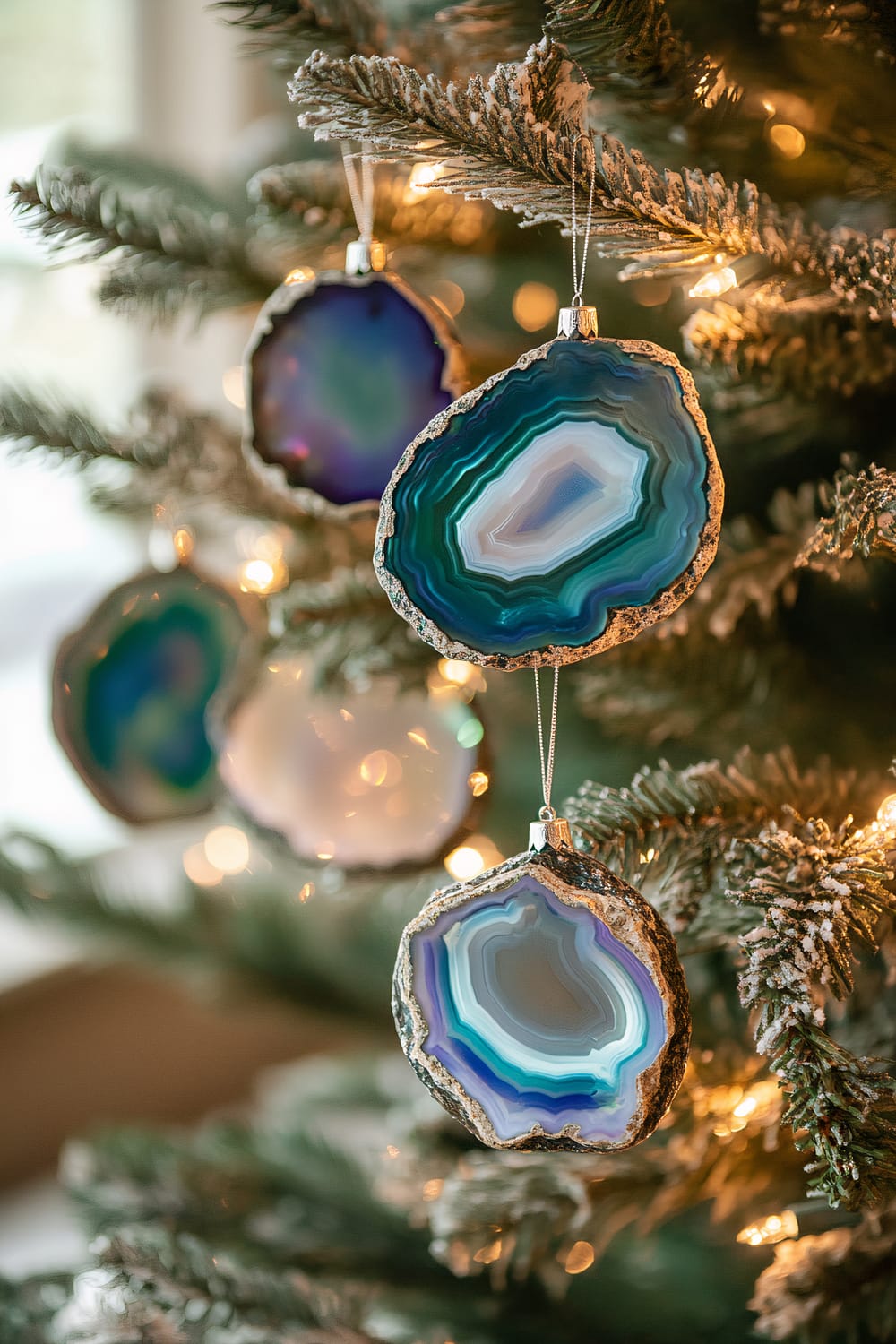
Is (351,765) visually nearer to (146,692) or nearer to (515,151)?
(146,692)

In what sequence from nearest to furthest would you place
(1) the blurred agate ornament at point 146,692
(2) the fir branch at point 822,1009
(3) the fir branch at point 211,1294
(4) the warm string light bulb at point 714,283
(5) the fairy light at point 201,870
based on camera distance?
1. (2) the fir branch at point 822,1009
2. (4) the warm string light bulb at point 714,283
3. (3) the fir branch at point 211,1294
4. (1) the blurred agate ornament at point 146,692
5. (5) the fairy light at point 201,870

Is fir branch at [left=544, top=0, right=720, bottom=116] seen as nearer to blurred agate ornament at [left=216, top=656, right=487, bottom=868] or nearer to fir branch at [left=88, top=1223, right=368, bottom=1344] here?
blurred agate ornament at [left=216, top=656, right=487, bottom=868]

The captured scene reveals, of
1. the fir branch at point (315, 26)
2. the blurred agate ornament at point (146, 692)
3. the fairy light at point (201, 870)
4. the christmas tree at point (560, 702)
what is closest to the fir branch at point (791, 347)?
the christmas tree at point (560, 702)

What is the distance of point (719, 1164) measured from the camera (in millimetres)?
499

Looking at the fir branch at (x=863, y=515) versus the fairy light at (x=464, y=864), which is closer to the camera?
the fir branch at (x=863, y=515)

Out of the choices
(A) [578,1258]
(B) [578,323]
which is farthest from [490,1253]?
(B) [578,323]

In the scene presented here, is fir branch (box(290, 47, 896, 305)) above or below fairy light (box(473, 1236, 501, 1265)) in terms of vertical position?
above

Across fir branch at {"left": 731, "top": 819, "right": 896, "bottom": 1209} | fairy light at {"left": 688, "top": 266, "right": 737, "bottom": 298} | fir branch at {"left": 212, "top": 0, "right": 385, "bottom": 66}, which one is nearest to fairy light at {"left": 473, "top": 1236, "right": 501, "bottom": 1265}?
fir branch at {"left": 731, "top": 819, "right": 896, "bottom": 1209}

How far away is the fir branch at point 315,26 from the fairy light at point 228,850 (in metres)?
0.60

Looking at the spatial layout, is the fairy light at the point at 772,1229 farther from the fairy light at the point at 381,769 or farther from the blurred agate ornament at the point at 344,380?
the blurred agate ornament at the point at 344,380

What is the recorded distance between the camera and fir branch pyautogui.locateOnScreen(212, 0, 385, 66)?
1.55ft

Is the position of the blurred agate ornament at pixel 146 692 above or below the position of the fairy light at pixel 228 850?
above

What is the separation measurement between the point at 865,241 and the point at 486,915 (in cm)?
27

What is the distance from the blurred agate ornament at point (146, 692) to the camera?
2.13 feet
